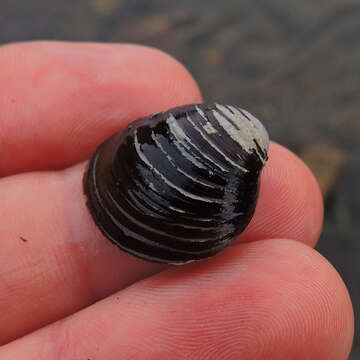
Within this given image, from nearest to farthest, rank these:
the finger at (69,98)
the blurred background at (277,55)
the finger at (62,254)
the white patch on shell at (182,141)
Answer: the white patch on shell at (182,141)
the finger at (62,254)
the finger at (69,98)
the blurred background at (277,55)

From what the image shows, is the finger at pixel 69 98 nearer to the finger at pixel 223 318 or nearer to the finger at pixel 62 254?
the finger at pixel 62 254

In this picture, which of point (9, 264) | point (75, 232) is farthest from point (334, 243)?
point (9, 264)

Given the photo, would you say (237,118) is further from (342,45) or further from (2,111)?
(342,45)

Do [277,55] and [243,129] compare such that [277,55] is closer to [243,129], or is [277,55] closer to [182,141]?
[243,129]

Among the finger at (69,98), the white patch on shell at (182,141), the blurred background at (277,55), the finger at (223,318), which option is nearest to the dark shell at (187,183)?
the white patch on shell at (182,141)

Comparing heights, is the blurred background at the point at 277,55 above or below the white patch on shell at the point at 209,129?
below

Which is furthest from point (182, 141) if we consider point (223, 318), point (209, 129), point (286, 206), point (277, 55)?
point (277, 55)

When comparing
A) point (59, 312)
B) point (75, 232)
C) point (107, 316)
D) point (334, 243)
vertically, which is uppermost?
point (75, 232)
